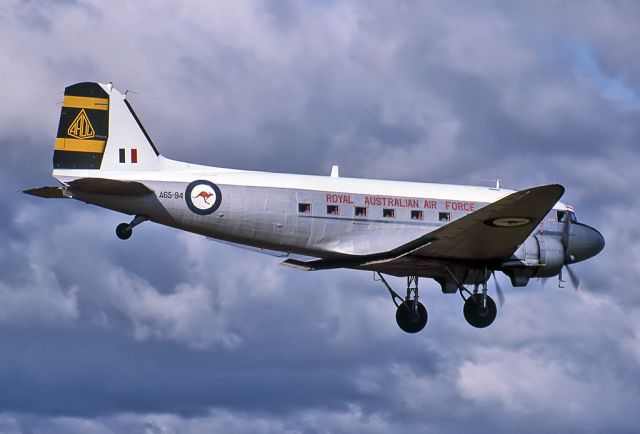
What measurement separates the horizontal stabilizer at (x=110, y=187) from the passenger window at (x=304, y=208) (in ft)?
14.2

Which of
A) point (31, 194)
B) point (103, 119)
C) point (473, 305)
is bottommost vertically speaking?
point (473, 305)

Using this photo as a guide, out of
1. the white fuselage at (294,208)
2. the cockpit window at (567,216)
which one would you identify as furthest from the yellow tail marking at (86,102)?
the cockpit window at (567,216)

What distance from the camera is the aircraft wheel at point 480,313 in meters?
37.7

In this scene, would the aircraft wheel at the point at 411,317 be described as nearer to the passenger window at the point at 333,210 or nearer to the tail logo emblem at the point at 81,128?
the passenger window at the point at 333,210

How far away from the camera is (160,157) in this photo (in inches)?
1396

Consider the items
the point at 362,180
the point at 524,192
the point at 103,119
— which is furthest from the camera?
the point at 362,180

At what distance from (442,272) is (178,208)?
350 inches

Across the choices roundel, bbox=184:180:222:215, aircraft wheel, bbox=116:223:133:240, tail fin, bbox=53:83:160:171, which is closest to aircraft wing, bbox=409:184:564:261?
roundel, bbox=184:180:222:215

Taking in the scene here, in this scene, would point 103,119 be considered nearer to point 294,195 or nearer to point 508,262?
point 294,195

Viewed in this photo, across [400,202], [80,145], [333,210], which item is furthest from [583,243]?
[80,145]

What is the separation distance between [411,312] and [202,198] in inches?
334

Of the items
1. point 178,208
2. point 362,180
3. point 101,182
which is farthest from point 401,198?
point 101,182

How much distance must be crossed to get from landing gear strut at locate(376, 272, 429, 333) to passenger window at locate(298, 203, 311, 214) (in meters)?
4.72

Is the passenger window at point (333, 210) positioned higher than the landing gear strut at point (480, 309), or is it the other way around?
the passenger window at point (333, 210)
